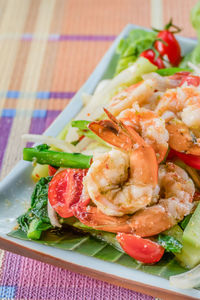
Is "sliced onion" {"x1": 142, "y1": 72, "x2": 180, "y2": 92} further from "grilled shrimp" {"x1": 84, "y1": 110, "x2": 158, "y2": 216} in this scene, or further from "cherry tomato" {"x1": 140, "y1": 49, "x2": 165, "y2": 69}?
"grilled shrimp" {"x1": 84, "y1": 110, "x2": 158, "y2": 216}

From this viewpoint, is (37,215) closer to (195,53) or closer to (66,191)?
(66,191)

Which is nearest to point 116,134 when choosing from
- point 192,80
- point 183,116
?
point 183,116

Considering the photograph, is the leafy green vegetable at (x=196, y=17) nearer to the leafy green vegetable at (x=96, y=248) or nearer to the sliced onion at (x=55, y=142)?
the sliced onion at (x=55, y=142)

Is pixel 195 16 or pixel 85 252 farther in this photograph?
pixel 195 16

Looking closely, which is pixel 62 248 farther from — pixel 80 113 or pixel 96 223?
pixel 80 113

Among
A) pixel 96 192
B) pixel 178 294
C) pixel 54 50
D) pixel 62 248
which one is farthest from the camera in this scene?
pixel 54 50

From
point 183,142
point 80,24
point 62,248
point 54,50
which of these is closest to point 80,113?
point 183,142

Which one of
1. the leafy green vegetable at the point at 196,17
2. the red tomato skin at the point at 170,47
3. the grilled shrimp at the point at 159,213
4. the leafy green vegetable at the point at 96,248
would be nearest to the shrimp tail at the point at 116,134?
the grilled shrimp at the point at 159,213
